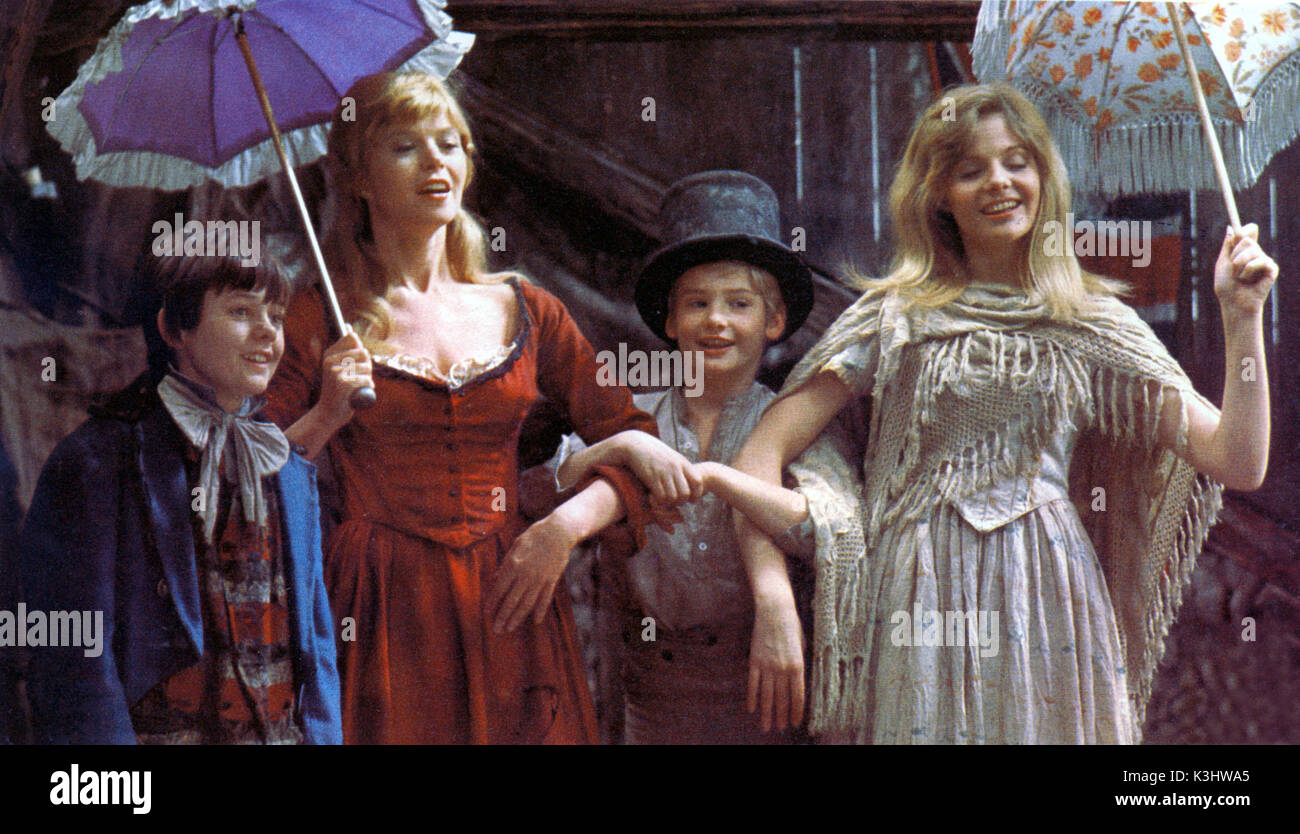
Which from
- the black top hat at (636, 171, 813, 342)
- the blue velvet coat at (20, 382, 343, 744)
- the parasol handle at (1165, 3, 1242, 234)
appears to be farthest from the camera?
the black top hat at (636, 171, 813, 342)

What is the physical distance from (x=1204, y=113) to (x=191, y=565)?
7.56 feet

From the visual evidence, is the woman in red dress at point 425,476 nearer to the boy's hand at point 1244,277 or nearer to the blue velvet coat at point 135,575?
the blue velvet coat at point 135,575

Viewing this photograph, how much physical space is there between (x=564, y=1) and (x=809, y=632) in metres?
1.51

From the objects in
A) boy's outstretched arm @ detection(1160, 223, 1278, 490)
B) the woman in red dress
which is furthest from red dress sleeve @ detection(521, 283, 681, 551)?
boy's outstretched arm @ detection(1160, 223, 1278, 490)

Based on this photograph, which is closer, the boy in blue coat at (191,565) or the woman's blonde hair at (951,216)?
the boy in blue coat at (191,565)

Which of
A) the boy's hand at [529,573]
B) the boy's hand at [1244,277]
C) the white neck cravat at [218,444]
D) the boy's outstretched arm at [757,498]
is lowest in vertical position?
the boy's hand at [529,573]

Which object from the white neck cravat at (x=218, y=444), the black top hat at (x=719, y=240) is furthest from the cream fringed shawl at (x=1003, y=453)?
the white neck cravat at (x=218, y=444)

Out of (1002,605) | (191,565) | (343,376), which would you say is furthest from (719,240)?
(191,565)

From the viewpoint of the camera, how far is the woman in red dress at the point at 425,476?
352cm

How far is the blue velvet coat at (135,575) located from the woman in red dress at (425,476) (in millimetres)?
79

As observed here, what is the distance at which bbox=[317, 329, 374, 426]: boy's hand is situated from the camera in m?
3.49

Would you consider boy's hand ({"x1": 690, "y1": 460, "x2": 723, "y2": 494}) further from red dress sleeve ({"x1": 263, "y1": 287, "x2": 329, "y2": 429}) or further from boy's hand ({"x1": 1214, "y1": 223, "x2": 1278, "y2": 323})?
boy's hand ({"x1": 1214, "y1": 223, "x2": 1278, "y2": 323})

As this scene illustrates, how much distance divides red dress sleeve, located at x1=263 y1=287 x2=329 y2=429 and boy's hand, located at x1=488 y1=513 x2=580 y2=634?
55 cm

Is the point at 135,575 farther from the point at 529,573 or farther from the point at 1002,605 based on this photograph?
the point at 1002,605
